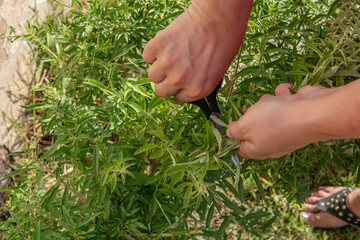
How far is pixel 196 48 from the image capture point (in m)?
1.14

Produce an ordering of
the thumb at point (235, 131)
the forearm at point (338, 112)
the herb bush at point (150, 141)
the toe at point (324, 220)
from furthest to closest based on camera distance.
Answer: the toe at point (324, 220), the herb bush at point (150, 141), the thumb at point (235, 131), the forearm at point (338, 112)

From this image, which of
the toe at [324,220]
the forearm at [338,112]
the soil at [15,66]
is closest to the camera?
the forearm at [338,112]

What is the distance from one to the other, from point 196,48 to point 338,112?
1.62 ft

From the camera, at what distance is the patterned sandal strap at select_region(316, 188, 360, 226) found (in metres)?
2.71

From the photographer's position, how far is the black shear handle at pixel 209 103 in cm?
123

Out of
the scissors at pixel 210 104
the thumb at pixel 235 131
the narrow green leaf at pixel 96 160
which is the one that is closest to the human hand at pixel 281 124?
the thumb at pixel 235 131

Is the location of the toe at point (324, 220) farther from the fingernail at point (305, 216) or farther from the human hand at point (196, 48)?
the human hand at point (196, 48)

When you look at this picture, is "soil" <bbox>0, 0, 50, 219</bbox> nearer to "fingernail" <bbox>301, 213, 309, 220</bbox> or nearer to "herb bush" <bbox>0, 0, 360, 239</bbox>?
"herb bush" <bbox>0, 0, 360, 239</bbox>

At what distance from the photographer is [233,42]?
1.15 meters

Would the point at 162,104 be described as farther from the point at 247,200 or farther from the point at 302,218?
the point at 302,218

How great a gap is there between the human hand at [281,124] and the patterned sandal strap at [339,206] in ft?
6.55

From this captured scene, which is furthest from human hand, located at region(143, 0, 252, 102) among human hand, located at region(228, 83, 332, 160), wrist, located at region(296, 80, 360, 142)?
wrist, located at region(296, 80, 360, 142)

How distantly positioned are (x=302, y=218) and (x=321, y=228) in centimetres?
18

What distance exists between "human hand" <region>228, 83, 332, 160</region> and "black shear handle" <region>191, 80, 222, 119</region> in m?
0.17
